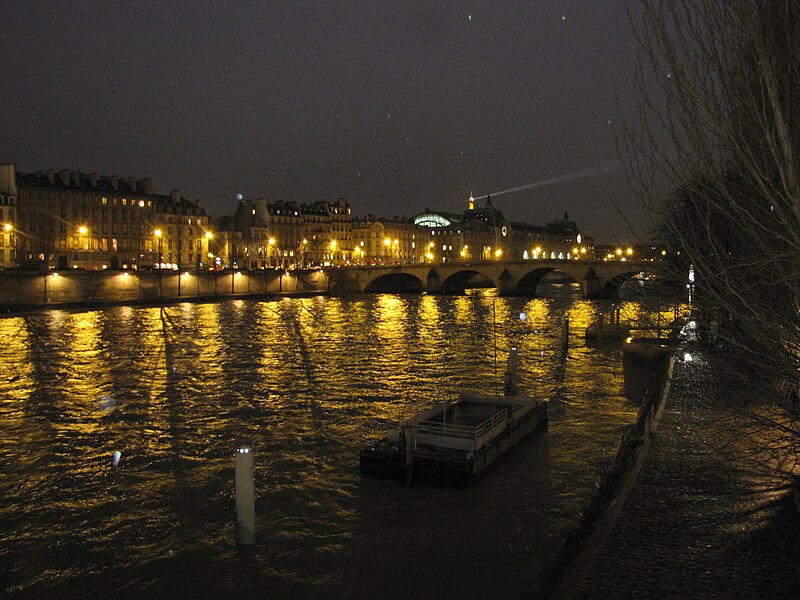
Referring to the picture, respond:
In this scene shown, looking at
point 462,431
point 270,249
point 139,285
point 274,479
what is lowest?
point 274,479

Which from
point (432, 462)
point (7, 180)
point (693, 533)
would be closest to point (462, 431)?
point (432, 462)

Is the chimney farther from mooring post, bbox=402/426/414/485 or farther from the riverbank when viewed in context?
the riverbank

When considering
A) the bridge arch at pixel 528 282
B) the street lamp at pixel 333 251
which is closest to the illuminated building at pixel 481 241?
the street lamp at pixel 333 251

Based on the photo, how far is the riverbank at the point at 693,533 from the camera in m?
7.78

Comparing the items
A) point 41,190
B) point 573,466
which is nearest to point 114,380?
point 573,466

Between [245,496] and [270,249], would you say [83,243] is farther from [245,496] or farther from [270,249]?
[245,496]

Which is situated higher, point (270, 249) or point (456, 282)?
point (270, 249)

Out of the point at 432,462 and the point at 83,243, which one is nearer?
the point at 432,462

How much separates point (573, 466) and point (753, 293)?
8.93 metres

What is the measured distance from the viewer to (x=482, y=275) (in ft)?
324

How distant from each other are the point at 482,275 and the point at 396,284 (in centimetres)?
1574


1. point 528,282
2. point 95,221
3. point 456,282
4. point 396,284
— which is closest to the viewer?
point 528,282

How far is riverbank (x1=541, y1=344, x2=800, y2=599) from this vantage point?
25.5 ft

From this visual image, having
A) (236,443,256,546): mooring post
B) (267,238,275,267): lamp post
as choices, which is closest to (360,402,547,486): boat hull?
(236,443,256,546): mooring post
